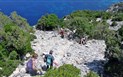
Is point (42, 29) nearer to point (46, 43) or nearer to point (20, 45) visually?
point (46, 43)

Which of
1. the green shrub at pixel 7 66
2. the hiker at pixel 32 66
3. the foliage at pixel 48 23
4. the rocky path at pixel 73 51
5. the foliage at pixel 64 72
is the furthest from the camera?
the foliage at pixel 48 23

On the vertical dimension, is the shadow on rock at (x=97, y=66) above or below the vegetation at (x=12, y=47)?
below

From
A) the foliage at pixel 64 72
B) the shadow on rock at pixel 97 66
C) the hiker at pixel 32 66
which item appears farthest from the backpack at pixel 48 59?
the shadow on rock at pixel 97 66

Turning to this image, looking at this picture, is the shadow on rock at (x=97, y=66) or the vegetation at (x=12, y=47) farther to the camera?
the shadow on rock at (x=97, y=66)

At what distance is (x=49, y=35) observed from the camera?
40969 mm

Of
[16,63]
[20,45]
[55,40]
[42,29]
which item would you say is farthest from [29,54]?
[42,29]

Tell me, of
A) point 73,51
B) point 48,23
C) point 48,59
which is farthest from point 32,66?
point 48,23

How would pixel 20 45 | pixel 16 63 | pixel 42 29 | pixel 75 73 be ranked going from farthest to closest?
pixel 42 29
pixel 20 45
pixel 16 63
pixel 75 73

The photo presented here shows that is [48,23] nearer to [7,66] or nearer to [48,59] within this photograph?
[7,66]

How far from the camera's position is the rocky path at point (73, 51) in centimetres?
2715

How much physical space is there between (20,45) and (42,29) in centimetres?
1846

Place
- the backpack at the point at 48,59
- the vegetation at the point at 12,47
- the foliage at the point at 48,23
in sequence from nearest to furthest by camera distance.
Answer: the backpack at the point at 48,59
the vegetation at the point at 12,47
the foliage at the point at 48,23

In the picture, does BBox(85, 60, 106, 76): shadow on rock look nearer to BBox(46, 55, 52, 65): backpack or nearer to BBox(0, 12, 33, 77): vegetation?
BBox(46, 55, 52, 65): backpack

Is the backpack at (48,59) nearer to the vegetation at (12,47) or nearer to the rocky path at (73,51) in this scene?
the rocky path at (73,51)
